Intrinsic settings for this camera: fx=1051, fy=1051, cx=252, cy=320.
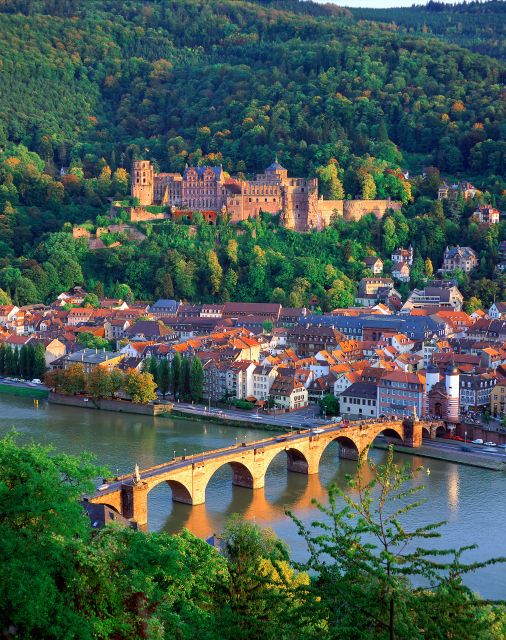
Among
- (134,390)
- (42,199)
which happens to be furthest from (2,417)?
(42,199)

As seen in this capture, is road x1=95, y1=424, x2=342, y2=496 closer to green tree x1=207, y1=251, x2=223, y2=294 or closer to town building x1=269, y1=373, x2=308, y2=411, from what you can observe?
town building x1=269, y1=373, x2=308, y2=411

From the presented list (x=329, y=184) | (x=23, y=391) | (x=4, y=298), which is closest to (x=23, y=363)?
(x=23, y=391)

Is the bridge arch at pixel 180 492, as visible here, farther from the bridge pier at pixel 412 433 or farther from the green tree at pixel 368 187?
the green tree at pixel 368 187

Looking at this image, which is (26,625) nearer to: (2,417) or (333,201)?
(2,417)

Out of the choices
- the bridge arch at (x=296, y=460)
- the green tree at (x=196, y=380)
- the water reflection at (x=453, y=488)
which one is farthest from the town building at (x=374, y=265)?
the bridge arch at (x=296, y=460)

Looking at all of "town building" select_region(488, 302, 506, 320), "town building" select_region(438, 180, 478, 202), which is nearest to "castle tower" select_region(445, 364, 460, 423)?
"town building" select_region(488, 302, 506, 320)

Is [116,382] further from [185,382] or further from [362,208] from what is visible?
[362,208]
